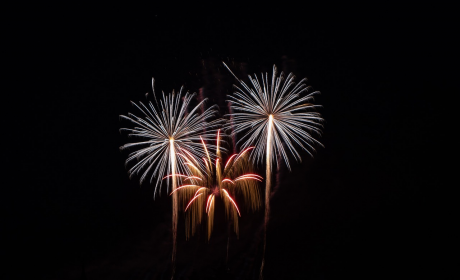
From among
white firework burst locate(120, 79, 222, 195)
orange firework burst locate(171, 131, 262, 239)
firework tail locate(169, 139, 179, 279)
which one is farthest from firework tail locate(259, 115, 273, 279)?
firework tail locate(169, 139, 179, 279)

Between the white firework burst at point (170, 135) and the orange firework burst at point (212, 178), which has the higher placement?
the white firework burst at point (170, 135)

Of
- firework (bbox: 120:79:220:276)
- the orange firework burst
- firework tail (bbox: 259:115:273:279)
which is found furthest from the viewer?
the orange firework burst

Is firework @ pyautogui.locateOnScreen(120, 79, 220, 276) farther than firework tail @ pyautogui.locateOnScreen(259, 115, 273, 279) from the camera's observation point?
No

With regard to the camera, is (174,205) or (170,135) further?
(174,205)

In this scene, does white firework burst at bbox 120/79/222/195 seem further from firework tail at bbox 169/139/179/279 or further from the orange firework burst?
the orange firework burst

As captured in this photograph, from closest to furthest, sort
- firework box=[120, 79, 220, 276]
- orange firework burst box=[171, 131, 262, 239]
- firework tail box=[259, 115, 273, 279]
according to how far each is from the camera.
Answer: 1. firework box=[120, 79, 220, 276]
2. firework tail box=[259, 115, 273, 279]
3. orange firework burst box=[171, 131, 262, 239]

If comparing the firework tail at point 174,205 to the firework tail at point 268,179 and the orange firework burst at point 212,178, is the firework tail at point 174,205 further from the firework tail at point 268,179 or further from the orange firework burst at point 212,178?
the firework tail at point 268,179

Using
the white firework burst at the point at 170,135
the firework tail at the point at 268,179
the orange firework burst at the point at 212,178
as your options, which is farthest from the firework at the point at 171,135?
the firework tail at the point at 268,179

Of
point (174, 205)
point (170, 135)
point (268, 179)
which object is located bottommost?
point (174, 205)

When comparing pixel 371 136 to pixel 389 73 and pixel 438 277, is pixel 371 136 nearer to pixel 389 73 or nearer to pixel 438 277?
pixel 389 73

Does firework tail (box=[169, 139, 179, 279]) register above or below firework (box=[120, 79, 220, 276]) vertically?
below

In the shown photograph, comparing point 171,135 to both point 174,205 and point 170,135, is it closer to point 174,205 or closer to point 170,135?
point 170,135

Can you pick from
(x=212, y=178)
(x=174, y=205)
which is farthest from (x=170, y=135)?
(x=174, y=205)
